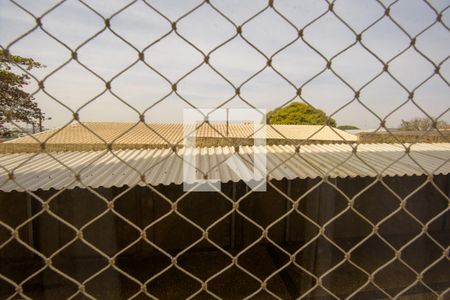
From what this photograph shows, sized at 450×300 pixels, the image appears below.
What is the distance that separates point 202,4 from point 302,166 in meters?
4.22

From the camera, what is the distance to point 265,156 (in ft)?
19.3

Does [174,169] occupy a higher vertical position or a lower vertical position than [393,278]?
higher

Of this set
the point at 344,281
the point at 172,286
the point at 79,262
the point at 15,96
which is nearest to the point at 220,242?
the point at 172,286

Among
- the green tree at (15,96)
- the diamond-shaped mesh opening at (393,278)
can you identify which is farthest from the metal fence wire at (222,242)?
the green tree at (15,96)

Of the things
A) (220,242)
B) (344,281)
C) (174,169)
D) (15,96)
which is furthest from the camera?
(220,242)

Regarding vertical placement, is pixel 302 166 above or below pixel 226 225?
above

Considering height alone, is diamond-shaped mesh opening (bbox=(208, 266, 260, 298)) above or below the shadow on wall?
below

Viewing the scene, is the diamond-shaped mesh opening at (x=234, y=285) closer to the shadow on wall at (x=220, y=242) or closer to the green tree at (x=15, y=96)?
the shadow on wall at (x=220, y=242)

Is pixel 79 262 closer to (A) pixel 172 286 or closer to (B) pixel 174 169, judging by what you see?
(A) pixel 172 286

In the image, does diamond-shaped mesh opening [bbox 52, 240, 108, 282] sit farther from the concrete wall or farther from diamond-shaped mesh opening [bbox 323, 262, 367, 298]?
diamond-shaped mesh opening [bbox 323, 262, 367, 298]

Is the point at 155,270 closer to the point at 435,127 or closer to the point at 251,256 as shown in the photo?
the point at 251,256

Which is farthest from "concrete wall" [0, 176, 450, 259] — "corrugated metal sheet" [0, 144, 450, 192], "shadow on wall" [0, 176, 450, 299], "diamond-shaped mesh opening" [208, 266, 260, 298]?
"diamond-shaped mesh opening" [208, 266, 260, 298]

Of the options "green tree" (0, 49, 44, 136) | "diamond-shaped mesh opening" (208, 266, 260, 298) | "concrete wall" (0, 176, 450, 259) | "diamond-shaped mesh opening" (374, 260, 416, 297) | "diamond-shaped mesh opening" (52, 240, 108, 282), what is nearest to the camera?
"green tree" (0, 49, 44, 136)

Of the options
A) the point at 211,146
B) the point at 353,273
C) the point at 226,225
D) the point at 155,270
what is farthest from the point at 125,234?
the point at 353,273
